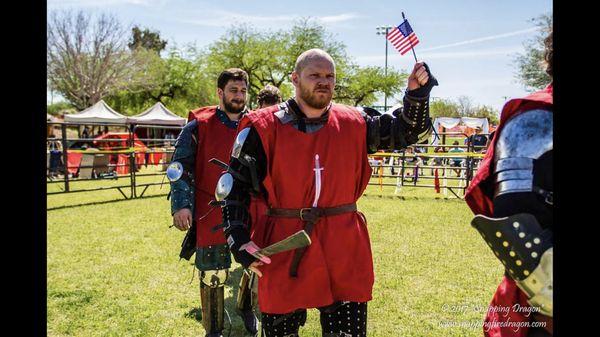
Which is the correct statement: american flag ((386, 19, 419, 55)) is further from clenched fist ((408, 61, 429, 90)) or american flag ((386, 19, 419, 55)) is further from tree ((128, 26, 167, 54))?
tree ((128, 26, 167, 54))

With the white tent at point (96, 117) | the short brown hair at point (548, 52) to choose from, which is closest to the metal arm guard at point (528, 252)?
the short brown hair at point (548, 52)

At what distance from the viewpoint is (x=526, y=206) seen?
1.38 metres

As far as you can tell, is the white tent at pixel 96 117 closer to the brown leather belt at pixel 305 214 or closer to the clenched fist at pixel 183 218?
the clenched fist at pixel 183 218

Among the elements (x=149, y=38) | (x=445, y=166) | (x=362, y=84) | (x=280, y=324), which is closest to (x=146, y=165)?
(x=445, y=166)

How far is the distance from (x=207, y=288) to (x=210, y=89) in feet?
116

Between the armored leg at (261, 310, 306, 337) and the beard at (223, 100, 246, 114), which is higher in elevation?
the beard at (223, 100, 246, 114)

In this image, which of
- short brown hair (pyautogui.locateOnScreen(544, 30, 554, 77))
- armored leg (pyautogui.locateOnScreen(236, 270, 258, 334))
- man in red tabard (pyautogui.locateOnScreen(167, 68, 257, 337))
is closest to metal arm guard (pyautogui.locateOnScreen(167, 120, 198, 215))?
man in red tabard (pyautogui.locateOnScreen(167, 68, 257, 337))

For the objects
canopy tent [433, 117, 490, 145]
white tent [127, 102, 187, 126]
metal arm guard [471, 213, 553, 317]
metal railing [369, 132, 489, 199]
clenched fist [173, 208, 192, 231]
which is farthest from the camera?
canopy tent [433, 117, 490, 145]

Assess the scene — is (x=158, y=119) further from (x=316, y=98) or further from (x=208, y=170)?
(x=316, y=98)

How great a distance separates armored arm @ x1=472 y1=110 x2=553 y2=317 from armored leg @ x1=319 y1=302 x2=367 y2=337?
4.07 feet

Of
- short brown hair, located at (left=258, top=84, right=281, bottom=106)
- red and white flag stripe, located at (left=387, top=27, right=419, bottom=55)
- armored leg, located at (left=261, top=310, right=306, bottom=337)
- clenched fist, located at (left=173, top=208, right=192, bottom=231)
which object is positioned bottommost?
armored leg, located at (left=261, top=310, right=306, bottom=337)

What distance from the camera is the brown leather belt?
8.09 feet

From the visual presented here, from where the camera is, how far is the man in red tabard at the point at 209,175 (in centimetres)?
367
